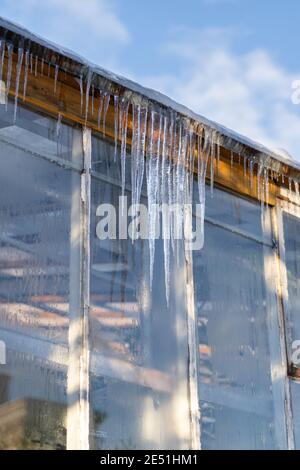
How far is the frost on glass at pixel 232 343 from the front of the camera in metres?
6.17

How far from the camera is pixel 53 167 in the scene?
18.6ft

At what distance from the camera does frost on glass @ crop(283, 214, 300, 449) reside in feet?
22.4

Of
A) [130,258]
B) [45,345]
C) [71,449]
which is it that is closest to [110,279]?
[130,258]

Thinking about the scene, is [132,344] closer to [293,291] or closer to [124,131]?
[124,131]

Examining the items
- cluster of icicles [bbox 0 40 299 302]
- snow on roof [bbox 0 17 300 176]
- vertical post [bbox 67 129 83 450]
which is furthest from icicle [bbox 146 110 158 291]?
vertical post [bbox 67 129 83 450]

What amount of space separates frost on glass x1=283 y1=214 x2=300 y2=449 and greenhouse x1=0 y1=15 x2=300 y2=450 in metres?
0.02

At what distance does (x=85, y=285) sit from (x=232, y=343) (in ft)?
4.23

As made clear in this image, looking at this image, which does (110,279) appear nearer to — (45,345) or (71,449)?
(45,345)

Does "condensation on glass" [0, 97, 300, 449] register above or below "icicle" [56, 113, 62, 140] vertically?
below

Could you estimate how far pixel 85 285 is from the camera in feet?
18.3

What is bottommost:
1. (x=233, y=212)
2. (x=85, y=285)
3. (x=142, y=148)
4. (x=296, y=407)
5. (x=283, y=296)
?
(x=296, y=407)

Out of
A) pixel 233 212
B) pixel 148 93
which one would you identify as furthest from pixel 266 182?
pixel 148 93

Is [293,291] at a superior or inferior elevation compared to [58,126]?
inferior

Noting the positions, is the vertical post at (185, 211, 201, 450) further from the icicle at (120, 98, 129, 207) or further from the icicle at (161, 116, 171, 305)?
the icicle at (120, 98, 129, 207)
